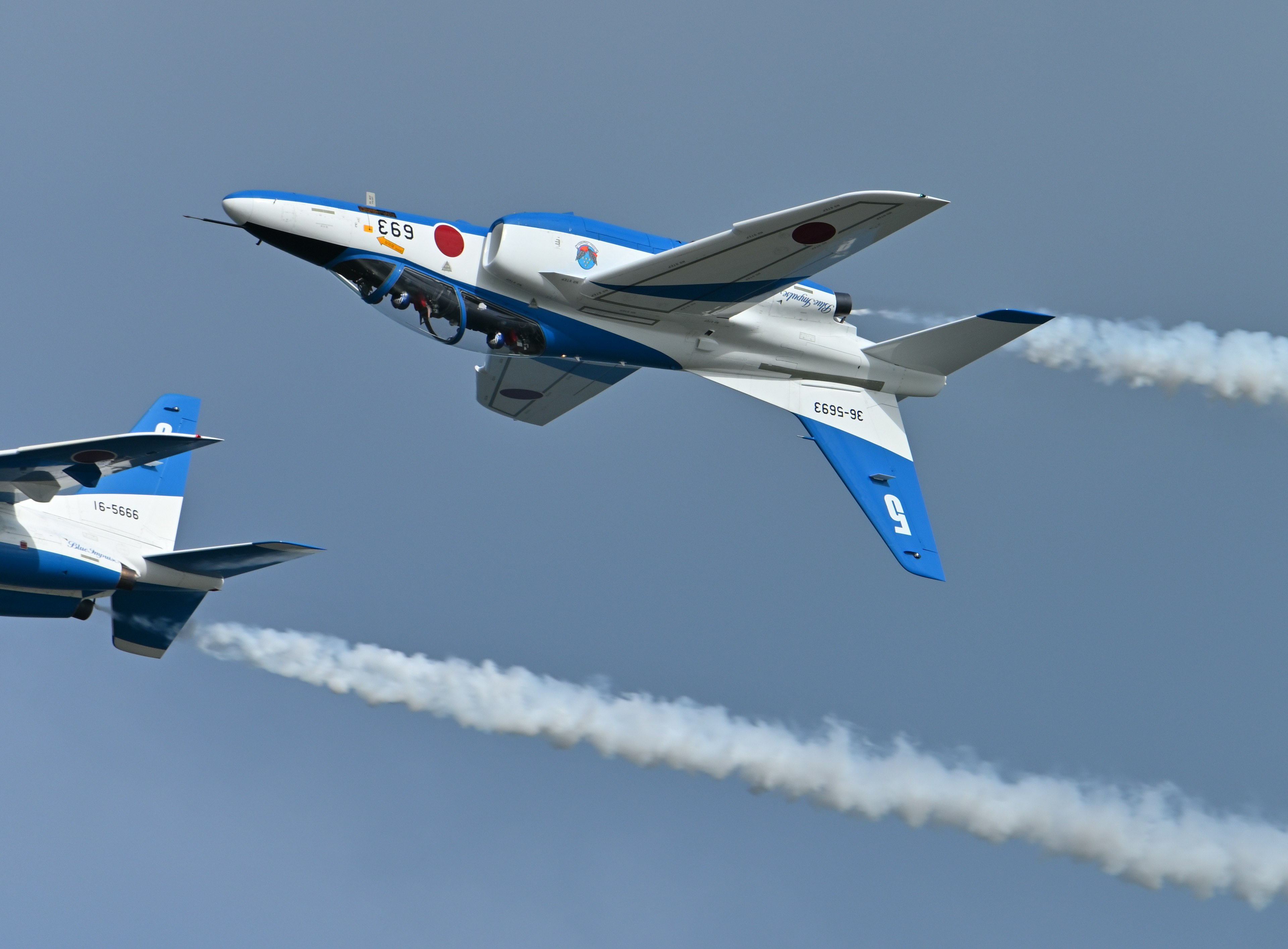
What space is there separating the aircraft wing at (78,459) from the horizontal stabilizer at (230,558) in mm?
2424

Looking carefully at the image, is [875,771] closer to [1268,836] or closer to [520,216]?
[1268,836]

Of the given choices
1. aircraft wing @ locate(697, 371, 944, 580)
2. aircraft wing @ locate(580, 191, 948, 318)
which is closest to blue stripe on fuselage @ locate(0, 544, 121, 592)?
aircraft wing @ locate(580, 191, 948, 318)

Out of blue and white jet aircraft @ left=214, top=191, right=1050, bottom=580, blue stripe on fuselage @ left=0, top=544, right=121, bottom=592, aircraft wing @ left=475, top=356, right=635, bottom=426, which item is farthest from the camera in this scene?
aircraft wing @ left=475, top=356, right=635, bottom=426

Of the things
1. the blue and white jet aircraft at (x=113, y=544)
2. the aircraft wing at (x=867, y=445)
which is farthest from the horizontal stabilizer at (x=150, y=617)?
the aircraft wing at (x=867, y=445)

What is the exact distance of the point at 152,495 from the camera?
32.7 meters

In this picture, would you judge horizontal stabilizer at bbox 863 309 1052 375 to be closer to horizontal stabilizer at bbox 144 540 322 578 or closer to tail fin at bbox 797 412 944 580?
tail fin at bbox 797 412 944 580

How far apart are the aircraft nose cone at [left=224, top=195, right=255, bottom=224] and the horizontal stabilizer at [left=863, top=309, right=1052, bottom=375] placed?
1067 cm

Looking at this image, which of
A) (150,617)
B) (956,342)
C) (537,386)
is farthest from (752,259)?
(150,617)

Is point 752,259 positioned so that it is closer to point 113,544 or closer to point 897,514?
point 897,514

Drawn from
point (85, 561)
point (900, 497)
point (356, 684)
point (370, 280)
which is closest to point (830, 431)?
point (900, 497)

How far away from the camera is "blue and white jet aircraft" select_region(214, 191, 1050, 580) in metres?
25.7

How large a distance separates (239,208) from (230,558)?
6.73 m

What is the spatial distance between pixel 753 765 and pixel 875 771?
7.47ft

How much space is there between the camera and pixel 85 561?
2888cm
